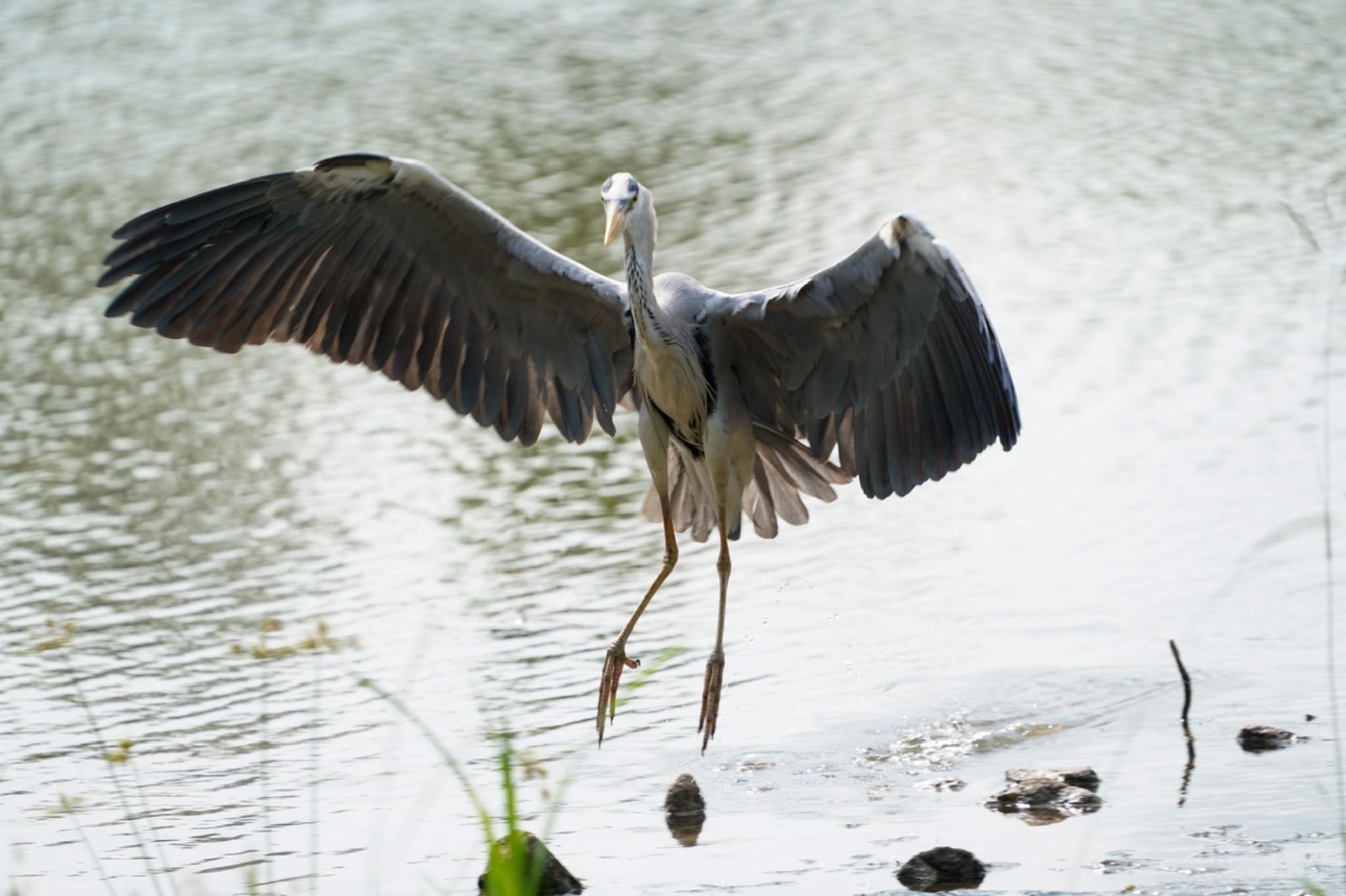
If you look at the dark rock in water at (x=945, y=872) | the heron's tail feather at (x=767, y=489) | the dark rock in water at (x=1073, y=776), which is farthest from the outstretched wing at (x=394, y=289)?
the dark rock in water at (x=945, y=872)

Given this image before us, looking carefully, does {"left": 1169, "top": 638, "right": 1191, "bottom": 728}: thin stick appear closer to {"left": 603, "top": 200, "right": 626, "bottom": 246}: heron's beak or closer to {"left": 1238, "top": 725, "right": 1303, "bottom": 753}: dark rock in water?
{"left": 1238, "top": 725, "right": 1303, "bottom": 753}: dark rock in water

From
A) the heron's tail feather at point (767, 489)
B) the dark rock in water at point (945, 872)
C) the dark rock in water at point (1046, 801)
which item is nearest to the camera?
the dark rock in water at point (945, 872)

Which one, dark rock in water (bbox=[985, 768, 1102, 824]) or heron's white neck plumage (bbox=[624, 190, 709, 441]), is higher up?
heron's white neck plumage (bbox=[624, 190, 709, 441])

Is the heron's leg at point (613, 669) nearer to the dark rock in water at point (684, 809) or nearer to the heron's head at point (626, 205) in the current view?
the dark rock in water at point (684, 809)

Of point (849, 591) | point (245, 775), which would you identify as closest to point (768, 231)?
point (849, 591)

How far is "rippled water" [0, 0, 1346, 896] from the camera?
6418 mm

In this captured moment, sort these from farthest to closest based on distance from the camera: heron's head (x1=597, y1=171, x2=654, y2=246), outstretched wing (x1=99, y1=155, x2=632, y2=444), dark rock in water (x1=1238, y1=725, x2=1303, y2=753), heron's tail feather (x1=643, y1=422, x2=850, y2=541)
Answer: heron's tail feather (x1=643, y1=422, x2=850, y2=541), outstretched wing (x1=99, y1=155, x2=632, y2=444), heron's head (x1=597, y1=171, x2=654, y2=246), dark rock in water (x1=1238, y1=725, x2=1303, y2=753)

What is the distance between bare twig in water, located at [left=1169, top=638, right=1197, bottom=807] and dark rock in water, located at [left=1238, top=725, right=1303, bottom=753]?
173 mm

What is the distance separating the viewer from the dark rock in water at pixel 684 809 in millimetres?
6398

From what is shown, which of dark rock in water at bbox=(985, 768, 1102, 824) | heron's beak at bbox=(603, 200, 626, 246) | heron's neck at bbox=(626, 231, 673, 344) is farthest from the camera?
heron's neck at bbox=(626, 231, 673, 344)

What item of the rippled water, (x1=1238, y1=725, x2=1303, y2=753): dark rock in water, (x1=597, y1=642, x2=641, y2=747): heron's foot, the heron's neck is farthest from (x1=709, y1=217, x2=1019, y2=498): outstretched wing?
(x1=1238, y1=725, x2=1303, y2=753): dark rock in water

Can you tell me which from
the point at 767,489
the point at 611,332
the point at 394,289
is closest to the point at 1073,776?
the point at 767,489

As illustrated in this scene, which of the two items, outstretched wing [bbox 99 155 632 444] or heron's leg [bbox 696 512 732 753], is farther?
outstretched wing [bbox 99 155 632 444]

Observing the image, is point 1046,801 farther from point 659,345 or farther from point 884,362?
point 659,345
